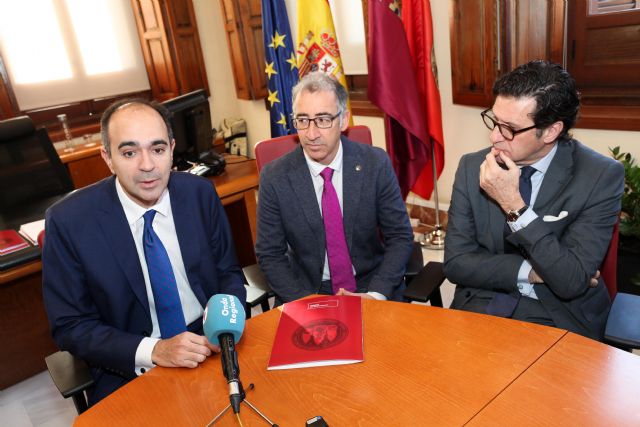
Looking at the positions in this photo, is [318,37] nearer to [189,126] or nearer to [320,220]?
[189,126]

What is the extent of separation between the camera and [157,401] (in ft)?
3.94

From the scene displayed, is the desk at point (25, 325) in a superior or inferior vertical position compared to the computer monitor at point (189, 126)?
inferior

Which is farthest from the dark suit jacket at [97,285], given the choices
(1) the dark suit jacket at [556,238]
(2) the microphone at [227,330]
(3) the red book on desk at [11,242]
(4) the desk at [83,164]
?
(4) the desk at [83,164]

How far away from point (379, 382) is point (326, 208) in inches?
36.5

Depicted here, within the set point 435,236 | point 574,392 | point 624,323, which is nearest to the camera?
point 574,392

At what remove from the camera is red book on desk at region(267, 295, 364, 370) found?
1.27m

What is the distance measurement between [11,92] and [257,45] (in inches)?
90.6

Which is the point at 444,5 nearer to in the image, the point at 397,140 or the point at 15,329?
the point at 397,140

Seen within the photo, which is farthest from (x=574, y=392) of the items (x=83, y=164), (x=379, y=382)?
(x=83, y=164)

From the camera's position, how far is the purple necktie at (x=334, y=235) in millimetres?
1992

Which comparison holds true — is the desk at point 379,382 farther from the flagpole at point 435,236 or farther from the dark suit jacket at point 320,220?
the flagpole at point 435,236

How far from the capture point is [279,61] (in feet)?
12.6

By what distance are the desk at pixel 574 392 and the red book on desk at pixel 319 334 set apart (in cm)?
36

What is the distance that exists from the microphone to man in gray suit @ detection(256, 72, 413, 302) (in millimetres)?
726
